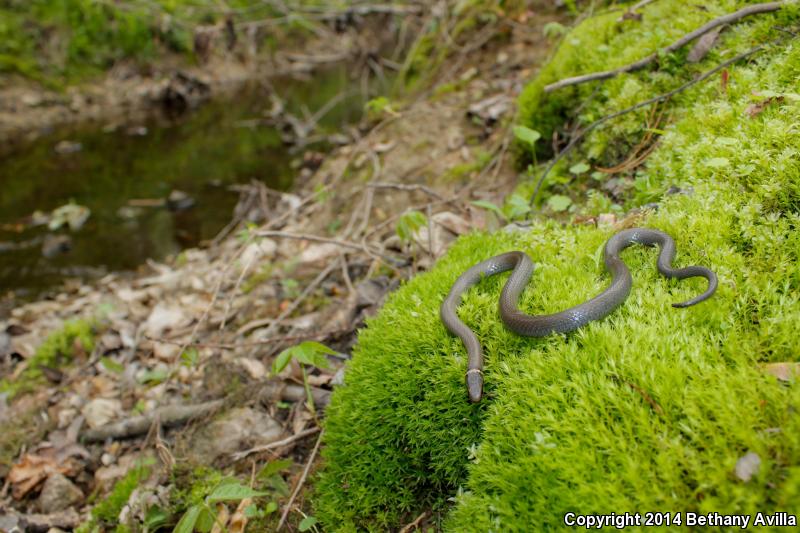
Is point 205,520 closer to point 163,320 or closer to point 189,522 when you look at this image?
point 189,522

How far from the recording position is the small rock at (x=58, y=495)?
13.3 feet

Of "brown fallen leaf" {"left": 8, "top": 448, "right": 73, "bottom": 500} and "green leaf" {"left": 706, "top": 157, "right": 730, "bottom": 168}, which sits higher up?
"green leaf" {"left": 706, "top": 157, "right": 730, "bottom": 168}

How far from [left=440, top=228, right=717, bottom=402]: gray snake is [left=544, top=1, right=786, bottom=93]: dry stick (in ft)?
6.86

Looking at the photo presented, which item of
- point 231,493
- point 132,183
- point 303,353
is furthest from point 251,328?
point 132,183

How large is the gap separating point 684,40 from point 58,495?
6370 mm

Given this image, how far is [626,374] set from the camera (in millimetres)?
2197

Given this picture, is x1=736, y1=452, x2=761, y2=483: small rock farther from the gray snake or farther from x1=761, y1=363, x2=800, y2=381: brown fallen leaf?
the gray snake

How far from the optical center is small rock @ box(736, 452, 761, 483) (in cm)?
179

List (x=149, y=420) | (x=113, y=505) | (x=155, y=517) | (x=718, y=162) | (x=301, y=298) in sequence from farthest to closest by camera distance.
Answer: (x=301, y=298), (x=149, y=420), (x=113, y=505), (x=155, y=517), (x=718, y=162)

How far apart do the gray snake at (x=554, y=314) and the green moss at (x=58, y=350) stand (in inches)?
205

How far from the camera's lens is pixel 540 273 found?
3.10 metres

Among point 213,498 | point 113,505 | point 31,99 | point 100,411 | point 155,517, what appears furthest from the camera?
point 31,99

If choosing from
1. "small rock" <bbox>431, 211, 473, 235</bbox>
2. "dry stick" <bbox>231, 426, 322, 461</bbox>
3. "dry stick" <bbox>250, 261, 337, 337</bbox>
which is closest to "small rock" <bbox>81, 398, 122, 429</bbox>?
"dry stick" <bbox>250, 261, 337, 337</bbox>

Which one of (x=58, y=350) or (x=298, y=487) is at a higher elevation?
(x=298, y=487)
